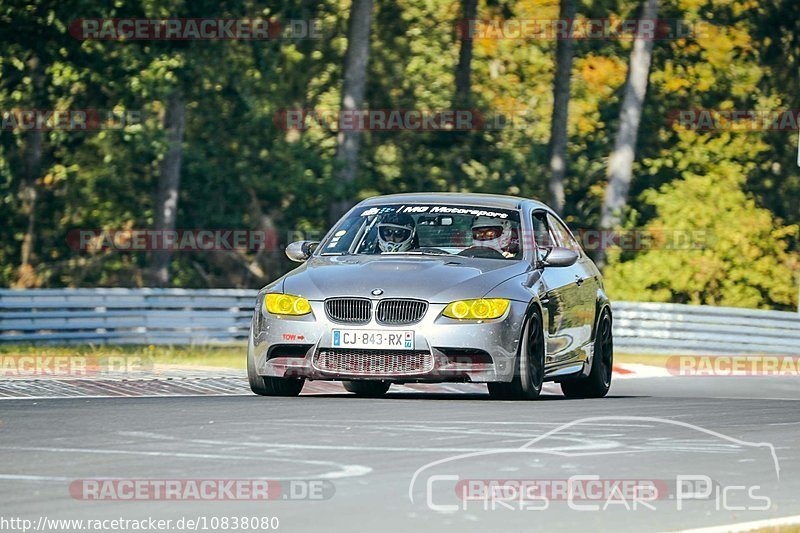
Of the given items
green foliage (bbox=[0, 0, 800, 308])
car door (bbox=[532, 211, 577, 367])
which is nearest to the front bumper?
car door (bbox=[532, 211, 577, 367])

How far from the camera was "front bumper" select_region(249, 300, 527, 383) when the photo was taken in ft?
41.8

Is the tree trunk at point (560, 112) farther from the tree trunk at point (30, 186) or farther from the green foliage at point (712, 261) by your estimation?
the tree trunk at point (30, 186)

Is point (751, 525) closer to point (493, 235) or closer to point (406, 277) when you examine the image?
point (406, 277)

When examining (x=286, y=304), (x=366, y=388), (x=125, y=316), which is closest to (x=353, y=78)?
(x=125, y=316)

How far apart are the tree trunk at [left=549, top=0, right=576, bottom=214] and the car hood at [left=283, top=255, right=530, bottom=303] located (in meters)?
30.0

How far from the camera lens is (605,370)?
1570 centimetres

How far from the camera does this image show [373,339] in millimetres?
12773

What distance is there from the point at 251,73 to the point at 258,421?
28.9 m

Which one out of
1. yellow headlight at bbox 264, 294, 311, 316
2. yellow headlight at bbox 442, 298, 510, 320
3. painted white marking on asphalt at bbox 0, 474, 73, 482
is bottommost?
painted white marking on asphalt at bbox 0, 474, 73, 482

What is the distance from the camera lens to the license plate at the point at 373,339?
12.7m

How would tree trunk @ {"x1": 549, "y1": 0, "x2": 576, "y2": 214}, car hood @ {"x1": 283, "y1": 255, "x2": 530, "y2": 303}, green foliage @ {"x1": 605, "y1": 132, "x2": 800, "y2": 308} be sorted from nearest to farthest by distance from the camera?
car hood @ {"x1": 283, "y1": 255, "x2": 530, "y2": 303} < green foliage @ {"x1": 605, "y1": 132, "x2": 800, "y2": 308} < tree trunk @ {"x1": 549, "y1": 0, "x2": 576, "y2": 214}

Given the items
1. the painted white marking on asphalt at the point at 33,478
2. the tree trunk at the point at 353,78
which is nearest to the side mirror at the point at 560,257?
the painted white marking on asphalt at the point at 33,478

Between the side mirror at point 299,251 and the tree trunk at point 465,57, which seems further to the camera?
the tree trunk at point 465,57

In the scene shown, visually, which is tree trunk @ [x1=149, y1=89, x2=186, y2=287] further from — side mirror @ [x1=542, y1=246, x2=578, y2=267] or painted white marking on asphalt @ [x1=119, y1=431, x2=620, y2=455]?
painted white marking on asphalt @ [x1=119, y1=431, x2=620, y2=455]
